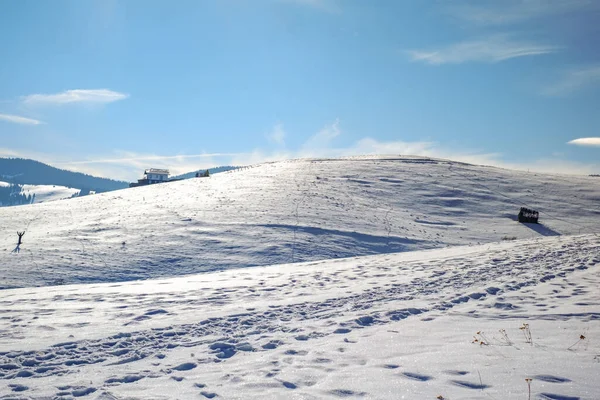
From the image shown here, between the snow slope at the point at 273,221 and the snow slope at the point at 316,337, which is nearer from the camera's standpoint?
the snow slope at the point at 316,337

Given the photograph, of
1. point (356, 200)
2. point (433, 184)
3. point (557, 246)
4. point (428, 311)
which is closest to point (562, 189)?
point (433, 184)

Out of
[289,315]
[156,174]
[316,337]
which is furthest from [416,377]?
[156,174]

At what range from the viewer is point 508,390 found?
16.3 feet

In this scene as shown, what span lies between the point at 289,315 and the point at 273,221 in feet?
55.2

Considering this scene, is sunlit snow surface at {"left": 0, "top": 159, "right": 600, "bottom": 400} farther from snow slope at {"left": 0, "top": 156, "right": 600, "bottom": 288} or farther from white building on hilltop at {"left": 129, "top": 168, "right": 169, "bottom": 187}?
white building on hilltop at {"left": 129, "top": 168, "right": 169, "bottom": 187}

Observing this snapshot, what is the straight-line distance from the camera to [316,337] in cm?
741

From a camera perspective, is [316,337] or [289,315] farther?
[289,315]

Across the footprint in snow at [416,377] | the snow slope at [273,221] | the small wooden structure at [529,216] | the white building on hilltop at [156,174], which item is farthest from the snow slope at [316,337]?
the white building on hilltop at [156,174]

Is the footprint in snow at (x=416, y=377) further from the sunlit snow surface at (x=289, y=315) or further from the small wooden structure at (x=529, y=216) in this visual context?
the small wooden structure at (x=529, y=216)

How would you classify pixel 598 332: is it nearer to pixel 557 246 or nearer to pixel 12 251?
pixel 557 246

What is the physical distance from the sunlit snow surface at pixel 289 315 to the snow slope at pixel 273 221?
0.17 meters

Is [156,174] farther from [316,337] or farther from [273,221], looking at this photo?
[316,337]

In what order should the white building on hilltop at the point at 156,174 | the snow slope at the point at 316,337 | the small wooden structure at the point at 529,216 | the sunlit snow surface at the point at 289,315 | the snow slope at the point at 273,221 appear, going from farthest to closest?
the white building on hilltop at the point at 156,174 → the small wooden structure at the point at 529,216 → the snow slope at the point at 273,221 → the sunlit snow surface at the point at 289,315 → the snow slope at the point at 316,337

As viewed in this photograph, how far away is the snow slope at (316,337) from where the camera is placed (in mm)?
5340
